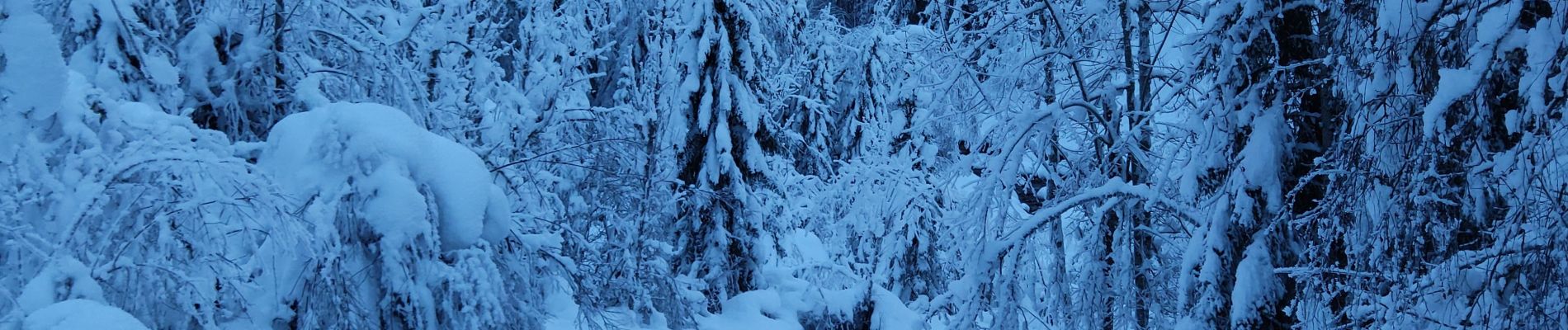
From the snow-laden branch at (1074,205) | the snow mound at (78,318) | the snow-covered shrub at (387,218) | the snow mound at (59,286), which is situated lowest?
the snow mound at (59,286)

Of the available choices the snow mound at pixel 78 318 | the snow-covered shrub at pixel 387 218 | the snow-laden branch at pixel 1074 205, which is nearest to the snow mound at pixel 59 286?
the snow mound at pixel 78 318

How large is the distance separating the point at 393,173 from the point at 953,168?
4.75 meters

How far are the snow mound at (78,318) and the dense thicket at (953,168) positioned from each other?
1 centimetres

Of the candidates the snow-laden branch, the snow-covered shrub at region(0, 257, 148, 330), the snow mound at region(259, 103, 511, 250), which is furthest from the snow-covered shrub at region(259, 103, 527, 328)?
the snow-laden branch

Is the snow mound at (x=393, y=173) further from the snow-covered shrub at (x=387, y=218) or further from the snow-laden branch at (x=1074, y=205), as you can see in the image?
the snow-laden branch at (x=1074, y=205)

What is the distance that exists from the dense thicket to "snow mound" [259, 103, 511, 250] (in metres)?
0.01

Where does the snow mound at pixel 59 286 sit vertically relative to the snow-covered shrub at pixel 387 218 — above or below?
below

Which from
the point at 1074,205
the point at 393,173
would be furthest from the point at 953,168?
the point at 393,173

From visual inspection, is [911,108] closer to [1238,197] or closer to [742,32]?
[742,32]

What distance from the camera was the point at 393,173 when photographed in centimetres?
386

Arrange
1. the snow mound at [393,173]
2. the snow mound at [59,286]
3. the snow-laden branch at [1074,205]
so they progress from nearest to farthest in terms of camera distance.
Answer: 1. the snow mound at [59,286]
2. the snow mound at [393,173]
3. the snow-laden branch at [1074,205]

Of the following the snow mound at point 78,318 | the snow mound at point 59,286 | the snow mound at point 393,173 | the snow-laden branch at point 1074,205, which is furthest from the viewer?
the snow-laden branch at point 1074,205

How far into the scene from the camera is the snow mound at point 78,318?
3252mm

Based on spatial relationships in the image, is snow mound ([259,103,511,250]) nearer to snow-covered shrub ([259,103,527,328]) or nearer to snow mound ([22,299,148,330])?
snow-covered shrub ([259,103,527,328])
